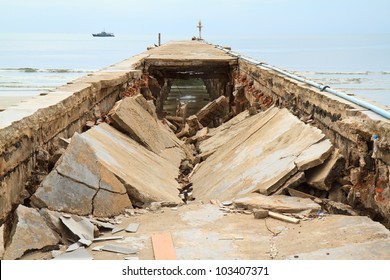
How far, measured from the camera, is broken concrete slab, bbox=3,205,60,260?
405 centimetres

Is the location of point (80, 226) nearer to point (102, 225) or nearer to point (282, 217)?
point (102, 225)

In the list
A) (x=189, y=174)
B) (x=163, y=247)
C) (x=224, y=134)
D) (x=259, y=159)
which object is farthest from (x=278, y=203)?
(x=224, y=134)

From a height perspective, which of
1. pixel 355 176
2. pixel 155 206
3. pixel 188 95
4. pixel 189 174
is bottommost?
pixel 188 95

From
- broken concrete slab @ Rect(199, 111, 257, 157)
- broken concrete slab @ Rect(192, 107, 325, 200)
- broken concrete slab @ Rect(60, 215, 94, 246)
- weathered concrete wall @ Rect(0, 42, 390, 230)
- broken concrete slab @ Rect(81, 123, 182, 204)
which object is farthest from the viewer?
broken concrete slab @ Rect(199, 111, 257, 157)

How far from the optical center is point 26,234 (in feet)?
13.7

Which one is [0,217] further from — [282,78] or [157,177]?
[282,78]

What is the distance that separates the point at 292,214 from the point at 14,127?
280 centimetres

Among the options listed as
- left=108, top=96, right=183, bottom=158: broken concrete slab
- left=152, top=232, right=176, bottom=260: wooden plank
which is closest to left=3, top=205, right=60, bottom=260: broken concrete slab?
left=152, top=232, right=176, bottom=260: wooden plank

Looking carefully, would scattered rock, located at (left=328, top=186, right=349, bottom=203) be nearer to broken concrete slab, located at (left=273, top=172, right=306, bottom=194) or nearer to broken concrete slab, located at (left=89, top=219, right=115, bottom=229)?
broken concrete slab, located at (left=273, top=172, right=306, bottom=194)

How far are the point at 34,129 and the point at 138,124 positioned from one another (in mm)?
3766

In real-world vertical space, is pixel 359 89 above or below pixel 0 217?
below

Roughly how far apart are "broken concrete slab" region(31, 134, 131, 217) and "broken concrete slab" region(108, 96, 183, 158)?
2594 millimetres
